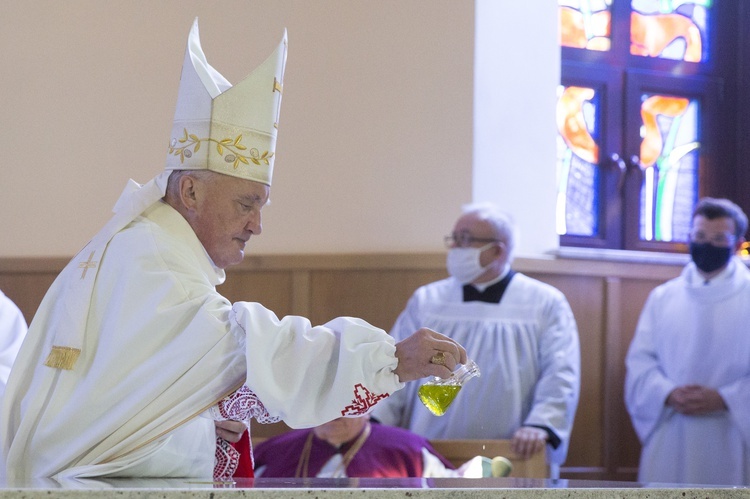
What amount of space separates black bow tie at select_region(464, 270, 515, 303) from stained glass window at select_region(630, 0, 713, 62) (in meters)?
2.51

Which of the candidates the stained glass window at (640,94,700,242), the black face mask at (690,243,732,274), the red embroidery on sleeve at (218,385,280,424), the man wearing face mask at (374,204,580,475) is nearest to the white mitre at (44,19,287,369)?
the red embroidery on sleeve at (218,385,280,424)

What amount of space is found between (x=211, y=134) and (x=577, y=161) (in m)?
4.92

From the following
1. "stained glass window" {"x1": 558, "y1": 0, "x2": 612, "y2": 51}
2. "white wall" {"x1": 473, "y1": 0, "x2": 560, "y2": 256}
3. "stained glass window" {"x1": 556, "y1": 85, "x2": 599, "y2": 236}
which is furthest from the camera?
"stained glass window" {"x1": 558, "y1": 0, "x2": 612, "y2": 51}

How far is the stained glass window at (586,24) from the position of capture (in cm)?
773

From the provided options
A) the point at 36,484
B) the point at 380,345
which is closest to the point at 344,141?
the point at 380,345

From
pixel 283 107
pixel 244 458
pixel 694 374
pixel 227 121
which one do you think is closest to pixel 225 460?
pixel 244 458

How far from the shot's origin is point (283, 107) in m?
6.98

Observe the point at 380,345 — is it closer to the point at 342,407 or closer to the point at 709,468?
the point at 342,407

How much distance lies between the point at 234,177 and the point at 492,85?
4.36 m

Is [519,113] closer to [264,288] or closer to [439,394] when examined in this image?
[264,288]

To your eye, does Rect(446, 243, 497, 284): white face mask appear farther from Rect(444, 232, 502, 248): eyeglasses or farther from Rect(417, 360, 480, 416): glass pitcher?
Rect(417, 360, 480, 416): glass pitcher

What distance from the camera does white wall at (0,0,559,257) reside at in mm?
6945

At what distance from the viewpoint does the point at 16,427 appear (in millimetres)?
2799

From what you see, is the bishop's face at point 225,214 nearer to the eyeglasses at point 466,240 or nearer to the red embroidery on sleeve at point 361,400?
the red embroidery on sleeve at point 361,400
